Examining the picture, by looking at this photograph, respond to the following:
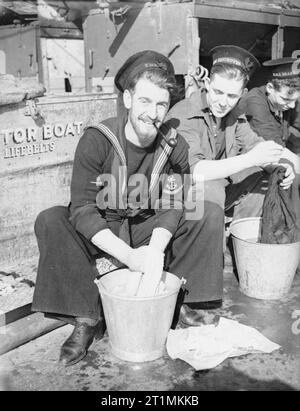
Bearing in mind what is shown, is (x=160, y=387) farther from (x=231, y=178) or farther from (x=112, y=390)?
(x=231, y=178)

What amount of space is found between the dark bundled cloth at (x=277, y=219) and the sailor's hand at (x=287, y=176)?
0.04 m

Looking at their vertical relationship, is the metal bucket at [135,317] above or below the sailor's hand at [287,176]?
below

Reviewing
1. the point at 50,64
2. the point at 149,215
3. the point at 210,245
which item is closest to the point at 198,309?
the point at 210,245

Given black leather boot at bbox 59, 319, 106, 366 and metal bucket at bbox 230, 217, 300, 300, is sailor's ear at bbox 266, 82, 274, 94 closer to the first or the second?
metal bucket at bbox 230, 217, 300, 300

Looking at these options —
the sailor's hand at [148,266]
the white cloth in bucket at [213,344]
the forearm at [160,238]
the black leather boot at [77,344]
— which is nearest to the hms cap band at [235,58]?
the forearm at [160,238]

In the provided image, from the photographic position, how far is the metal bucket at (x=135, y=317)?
216cm

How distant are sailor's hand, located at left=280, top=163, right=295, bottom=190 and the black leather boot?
1531 millimetres

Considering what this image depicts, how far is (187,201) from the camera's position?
267 cm

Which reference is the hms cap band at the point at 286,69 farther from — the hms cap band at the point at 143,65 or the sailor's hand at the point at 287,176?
the hms cap band at the point at 143,65

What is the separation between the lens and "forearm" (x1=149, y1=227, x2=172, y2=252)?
2.38 metres

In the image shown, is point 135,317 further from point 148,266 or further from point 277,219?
point 277,219

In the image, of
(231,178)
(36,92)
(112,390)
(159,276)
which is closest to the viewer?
(112,390)

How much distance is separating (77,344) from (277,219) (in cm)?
149

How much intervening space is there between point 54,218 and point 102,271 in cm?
43
